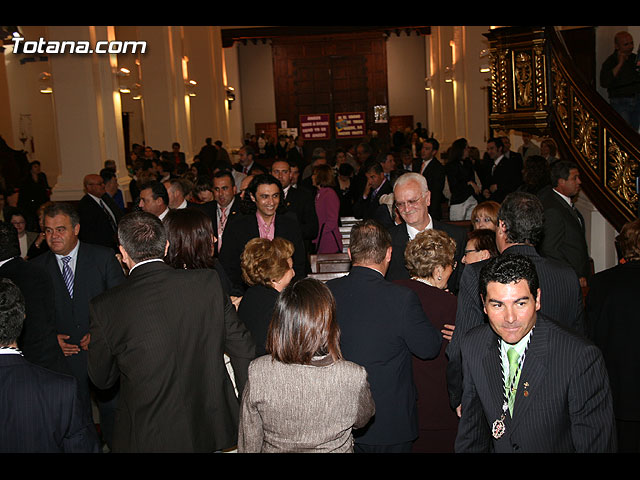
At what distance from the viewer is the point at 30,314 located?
11.9 ft

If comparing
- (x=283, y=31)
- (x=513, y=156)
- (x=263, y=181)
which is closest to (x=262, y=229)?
(x=263, y=181)

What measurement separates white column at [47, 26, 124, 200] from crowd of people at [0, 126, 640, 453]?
6588mm

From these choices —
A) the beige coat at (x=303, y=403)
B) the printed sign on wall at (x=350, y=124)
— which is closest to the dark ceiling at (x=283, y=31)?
the printed sign on wall at (x=350, y=124)

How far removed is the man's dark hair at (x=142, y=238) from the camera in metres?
3.09

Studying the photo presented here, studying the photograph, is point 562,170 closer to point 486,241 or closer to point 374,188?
point 486,241

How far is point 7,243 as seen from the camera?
3.66m

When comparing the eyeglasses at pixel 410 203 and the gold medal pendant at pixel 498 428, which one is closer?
the gold medal pendant at pixel 498 428

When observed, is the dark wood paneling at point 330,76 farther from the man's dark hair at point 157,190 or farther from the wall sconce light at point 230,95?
the man's dark hair at point 157,190

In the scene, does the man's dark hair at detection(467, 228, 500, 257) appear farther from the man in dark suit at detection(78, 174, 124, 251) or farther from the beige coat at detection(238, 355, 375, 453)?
the man in dark suit at detection(78, 174, 124, 251)

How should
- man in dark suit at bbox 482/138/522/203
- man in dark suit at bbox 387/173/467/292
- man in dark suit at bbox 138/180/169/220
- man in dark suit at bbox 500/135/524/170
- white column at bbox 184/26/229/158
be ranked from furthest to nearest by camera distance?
white column at bbox 184/26/229/158 → man in dark suit at bbox 500/135/524/170 → man in dark suit at bbox 482/138/522/203 → man in dark suit at bbox 138/180/169/220 → man in dark suit at bbox 387/173/467/292

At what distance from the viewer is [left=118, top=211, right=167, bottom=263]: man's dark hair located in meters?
3.09

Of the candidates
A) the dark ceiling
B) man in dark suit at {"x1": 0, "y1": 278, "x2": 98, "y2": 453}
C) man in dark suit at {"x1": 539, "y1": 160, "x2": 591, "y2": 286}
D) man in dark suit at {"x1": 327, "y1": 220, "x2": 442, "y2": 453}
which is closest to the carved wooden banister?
man in dark suit at {"x1": 539, "y1": 160, "x2": 591, "y2": 286}

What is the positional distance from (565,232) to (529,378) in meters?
2.96

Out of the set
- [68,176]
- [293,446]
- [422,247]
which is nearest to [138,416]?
[293,446]
